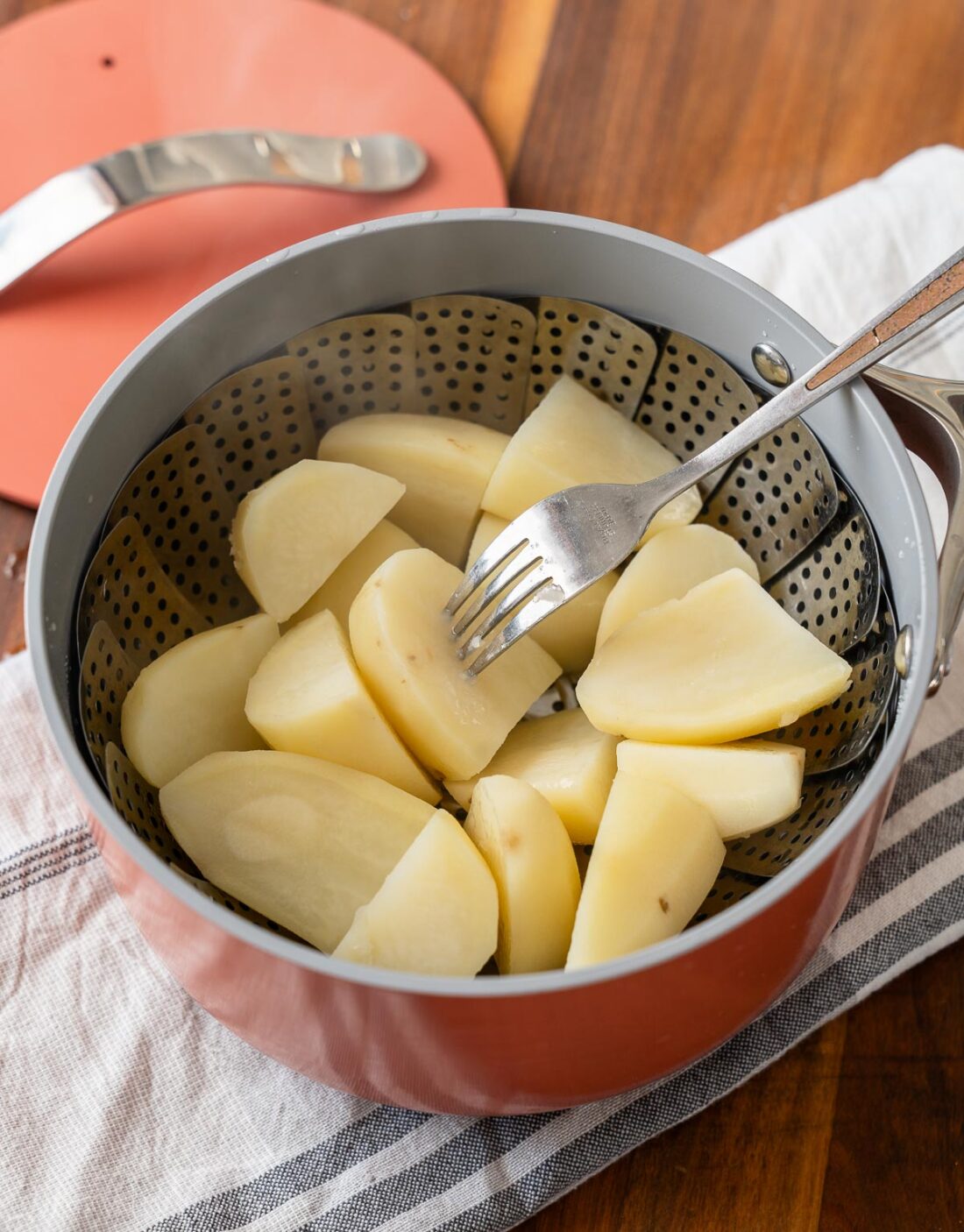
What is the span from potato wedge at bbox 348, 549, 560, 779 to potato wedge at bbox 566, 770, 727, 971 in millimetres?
100

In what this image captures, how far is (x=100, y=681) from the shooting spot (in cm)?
74

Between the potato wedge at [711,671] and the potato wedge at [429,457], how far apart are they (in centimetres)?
15

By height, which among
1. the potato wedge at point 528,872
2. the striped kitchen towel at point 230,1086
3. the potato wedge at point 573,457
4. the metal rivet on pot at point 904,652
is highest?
the potato wedge at point 573,457

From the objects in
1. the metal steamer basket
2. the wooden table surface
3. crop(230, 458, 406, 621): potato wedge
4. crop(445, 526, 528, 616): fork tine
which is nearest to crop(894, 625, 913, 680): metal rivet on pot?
the metal steamer basket

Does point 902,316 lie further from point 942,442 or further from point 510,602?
point 510,602

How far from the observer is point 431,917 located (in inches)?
25.8

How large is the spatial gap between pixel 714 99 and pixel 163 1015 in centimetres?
92

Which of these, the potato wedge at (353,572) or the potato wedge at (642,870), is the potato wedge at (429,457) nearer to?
the potato wedge at (353,572)

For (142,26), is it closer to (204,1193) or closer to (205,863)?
(205,863)

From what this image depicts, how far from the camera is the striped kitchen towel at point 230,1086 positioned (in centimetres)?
73

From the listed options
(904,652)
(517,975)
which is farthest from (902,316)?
(517,975)

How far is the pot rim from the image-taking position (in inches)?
21.6

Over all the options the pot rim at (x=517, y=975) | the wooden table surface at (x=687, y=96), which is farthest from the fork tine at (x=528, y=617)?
the wooden table surface at (x=687, y=96)

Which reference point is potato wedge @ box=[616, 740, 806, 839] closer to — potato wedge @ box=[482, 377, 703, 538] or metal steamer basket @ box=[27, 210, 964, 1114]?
metal steamer basket @ box=[27, 210, 964, 1114]
